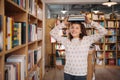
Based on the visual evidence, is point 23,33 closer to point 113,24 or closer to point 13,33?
point 13,33

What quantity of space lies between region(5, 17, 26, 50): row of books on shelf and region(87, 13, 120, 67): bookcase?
4887mm

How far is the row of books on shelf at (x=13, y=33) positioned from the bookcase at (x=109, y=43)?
4.89 meters

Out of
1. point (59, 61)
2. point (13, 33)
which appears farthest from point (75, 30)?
point (59, 61)

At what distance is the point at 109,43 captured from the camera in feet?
22.8

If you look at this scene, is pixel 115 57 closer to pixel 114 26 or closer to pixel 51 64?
pixel 114 26

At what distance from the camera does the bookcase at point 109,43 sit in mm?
6797

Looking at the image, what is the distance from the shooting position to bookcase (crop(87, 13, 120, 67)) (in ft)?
22.3

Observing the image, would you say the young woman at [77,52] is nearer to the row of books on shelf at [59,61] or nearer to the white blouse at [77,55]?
the white blouse at [77,55]

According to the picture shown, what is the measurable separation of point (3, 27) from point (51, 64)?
17.7 ft

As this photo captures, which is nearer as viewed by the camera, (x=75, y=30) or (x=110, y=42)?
(x=75, y=30)

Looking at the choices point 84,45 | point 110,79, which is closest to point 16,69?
point 84,45

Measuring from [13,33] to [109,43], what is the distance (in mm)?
5655

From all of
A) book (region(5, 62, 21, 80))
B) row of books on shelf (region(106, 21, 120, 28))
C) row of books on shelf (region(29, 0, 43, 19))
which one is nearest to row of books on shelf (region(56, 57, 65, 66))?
row of books on shelf (region(106, 21, 120, 28))

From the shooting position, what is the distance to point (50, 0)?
5801mm
